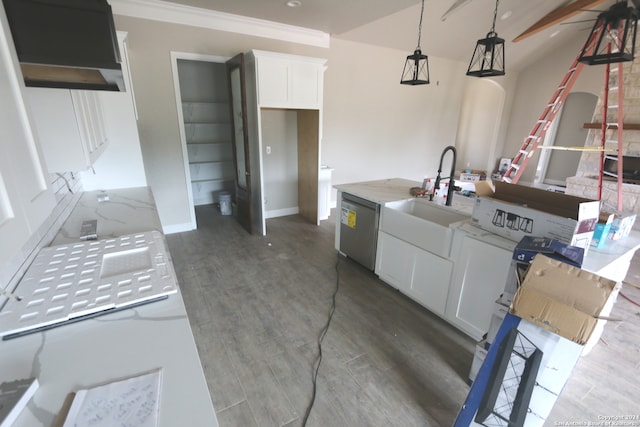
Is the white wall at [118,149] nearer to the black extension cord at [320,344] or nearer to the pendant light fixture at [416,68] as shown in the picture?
the black extension cord at [320,344]

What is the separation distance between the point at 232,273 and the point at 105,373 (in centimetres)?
238

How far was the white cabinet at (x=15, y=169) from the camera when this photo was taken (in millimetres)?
716

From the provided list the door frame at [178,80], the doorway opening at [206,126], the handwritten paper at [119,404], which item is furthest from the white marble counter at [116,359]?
the doorway opening at [206,126]

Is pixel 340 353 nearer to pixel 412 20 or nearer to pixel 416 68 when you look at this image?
pixel 416 68

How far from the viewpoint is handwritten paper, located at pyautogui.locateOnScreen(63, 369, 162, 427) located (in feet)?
2.26

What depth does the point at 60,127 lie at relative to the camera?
1437mm

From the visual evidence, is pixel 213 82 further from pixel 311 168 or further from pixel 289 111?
pixel 311 168

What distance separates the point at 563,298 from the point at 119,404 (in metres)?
1.57

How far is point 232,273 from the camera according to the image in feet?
10.5

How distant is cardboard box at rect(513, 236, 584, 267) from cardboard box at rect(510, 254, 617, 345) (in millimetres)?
109

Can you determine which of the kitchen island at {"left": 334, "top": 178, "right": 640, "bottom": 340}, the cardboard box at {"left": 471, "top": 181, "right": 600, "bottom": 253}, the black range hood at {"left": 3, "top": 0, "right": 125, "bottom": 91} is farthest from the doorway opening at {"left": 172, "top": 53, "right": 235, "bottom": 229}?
the cardboard box at {"left": 471, "top": 181, "right": 600, "bottom": 253}

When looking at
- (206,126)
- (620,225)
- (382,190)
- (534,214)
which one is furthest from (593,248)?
(206,126)

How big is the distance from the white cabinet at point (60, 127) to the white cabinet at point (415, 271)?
2.34 meters

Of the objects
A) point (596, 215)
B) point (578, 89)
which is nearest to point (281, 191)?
point (596, 215)
